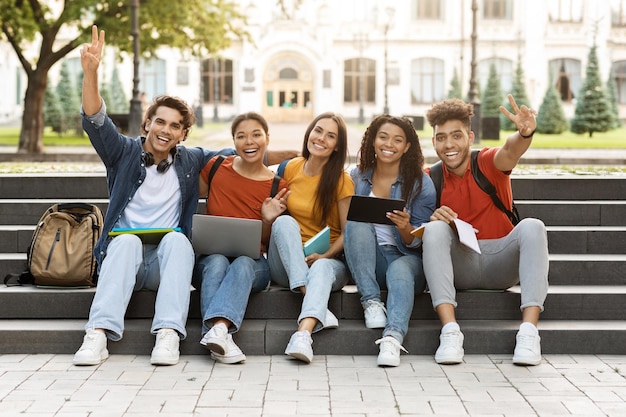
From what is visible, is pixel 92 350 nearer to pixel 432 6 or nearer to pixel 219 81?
pixel 219 81

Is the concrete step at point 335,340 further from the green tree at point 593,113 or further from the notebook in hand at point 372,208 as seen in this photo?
the green tree at point 593,113

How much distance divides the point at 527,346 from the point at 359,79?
45.4m

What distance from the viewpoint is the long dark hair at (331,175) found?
19.0 feet

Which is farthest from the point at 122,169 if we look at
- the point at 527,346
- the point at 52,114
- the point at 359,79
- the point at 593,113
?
the point at 359,79

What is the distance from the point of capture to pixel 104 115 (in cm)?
548

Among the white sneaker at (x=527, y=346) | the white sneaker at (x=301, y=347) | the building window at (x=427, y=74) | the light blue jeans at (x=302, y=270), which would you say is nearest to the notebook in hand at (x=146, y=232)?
the light blue jeans at (x=302, y=270)


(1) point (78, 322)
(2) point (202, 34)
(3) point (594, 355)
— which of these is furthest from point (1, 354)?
(2) point (202, 34)

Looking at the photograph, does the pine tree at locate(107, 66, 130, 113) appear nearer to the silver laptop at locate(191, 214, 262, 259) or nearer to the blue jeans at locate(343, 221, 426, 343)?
the silver laptop at locate(191, 214, 262, 259)

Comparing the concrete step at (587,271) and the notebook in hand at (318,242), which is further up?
the notebook in hand at (318,242)

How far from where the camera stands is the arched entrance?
5047 cm

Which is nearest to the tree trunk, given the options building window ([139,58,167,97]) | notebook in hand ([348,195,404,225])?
notebook in hand ([348,195,404,225])

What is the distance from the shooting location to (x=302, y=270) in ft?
18.2

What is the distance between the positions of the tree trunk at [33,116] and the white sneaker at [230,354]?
602 inches

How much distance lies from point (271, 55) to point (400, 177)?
4509 centimetres
